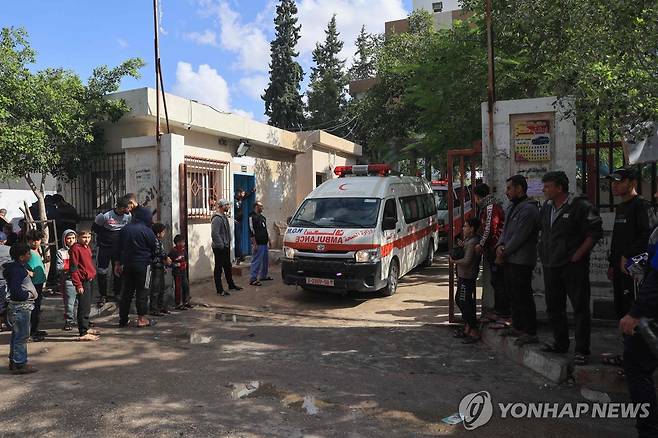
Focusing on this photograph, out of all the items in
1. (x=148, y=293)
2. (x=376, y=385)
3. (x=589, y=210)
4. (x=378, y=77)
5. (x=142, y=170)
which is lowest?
(x=376, y=385)

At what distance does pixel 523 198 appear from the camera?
18.2 feet

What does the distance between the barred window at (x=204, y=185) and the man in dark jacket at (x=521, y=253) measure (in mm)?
6868

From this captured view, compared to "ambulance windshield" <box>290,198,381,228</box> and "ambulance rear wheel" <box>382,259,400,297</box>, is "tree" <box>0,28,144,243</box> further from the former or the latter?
"ambulance rear wheel" <box>382,259,400,297</box>

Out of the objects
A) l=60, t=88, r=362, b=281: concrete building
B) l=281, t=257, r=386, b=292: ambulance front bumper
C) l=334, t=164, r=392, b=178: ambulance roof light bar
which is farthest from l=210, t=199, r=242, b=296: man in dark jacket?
l=334, t=164, r=392, b=178: ambulance roof light bar

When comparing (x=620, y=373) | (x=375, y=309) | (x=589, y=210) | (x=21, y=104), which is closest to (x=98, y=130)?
(x=21, y=104)

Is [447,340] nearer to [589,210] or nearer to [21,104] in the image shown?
[589,210]

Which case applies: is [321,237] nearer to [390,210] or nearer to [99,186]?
[390,210]

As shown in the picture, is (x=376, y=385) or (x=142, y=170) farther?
(x=142, y=170)

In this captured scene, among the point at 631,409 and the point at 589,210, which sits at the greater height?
the point at 589,210

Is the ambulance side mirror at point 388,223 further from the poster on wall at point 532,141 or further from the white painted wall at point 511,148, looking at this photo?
the poster on wall at point 532,141

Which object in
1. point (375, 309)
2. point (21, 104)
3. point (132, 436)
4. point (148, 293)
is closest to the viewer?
point (132, 436)

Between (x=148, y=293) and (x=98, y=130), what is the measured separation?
451cm

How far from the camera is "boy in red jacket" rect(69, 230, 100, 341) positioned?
649cm

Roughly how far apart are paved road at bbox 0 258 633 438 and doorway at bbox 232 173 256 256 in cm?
578
